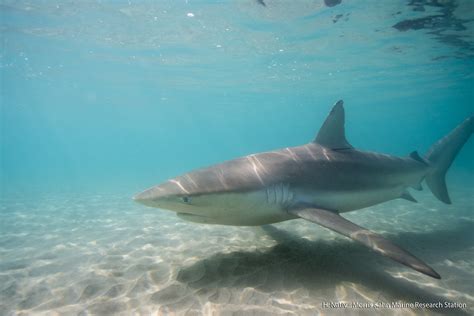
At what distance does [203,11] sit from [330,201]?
1365 cm

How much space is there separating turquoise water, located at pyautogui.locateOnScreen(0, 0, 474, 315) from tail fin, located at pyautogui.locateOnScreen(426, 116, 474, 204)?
1274 millimetres

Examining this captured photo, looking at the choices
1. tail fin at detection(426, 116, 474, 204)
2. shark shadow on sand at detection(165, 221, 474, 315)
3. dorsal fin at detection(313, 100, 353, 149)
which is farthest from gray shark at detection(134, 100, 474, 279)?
shark shadow on sand at detection(165, 221, 474, 315)

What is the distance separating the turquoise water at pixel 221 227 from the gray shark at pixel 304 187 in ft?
2.87

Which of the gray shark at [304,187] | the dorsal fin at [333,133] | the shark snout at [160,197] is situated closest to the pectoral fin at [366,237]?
the gray shark at [304,187]

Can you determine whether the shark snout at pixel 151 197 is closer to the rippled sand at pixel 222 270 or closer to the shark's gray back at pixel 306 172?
the shark's gray back at pixel 306 172

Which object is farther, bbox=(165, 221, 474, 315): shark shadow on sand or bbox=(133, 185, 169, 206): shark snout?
bbox=(165, 221, 474, 315): shark shadow on sand

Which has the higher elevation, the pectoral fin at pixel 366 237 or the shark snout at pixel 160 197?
the shark snout at pixel 160 197

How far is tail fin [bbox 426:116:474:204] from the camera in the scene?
24.6ft

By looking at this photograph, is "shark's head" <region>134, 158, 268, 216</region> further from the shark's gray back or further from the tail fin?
the tail fin

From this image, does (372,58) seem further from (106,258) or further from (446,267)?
(106,258)

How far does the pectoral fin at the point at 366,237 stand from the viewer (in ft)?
9.90

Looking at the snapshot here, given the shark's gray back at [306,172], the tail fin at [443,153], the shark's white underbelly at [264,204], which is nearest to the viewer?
the shark's white underbelly at [264,204]

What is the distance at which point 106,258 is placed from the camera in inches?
222

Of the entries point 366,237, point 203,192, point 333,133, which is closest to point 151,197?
point 203,192
